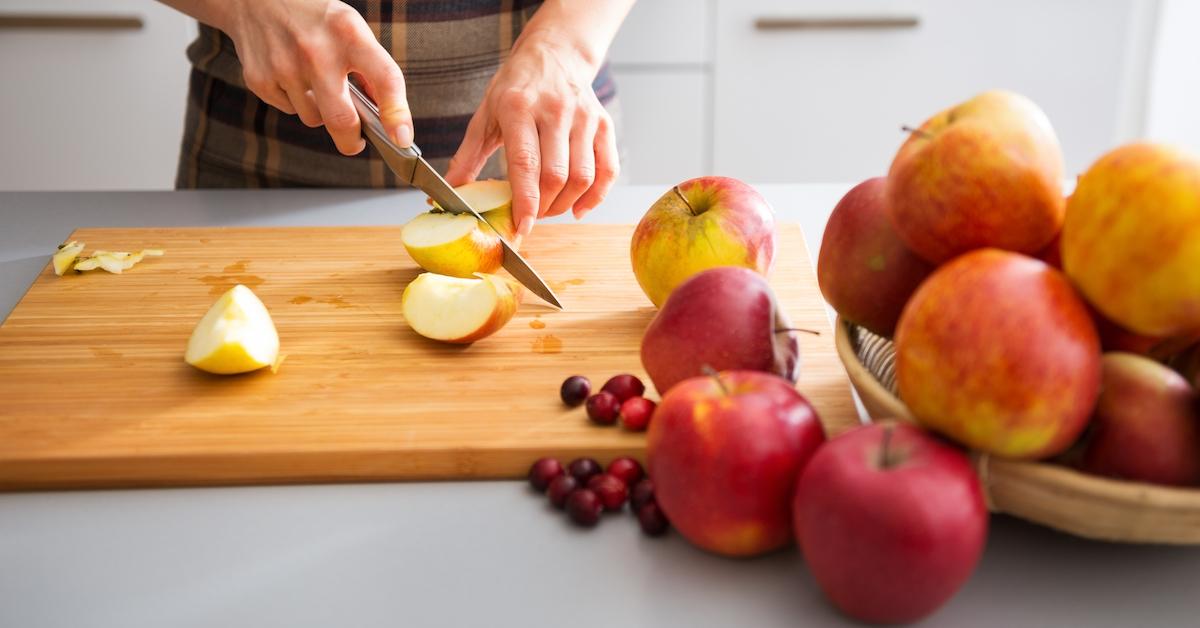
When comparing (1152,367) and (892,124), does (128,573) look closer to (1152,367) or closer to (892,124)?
(1152,367)

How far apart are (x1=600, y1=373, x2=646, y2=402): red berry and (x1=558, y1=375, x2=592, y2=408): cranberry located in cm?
2

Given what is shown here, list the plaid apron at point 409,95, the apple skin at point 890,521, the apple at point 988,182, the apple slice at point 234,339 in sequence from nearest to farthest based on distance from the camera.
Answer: the apple skin at point 890,521
the apple at point 988,182
the apple slice at point 234,339
the plaid apron at point 409,95

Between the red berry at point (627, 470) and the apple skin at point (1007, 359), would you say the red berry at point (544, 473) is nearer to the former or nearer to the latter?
the red berry at point (627, 470)

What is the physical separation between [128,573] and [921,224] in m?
0.58

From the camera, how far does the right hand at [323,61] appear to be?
115cm

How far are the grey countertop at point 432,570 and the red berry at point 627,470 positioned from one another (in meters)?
0.04

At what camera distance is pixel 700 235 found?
41.0 inches

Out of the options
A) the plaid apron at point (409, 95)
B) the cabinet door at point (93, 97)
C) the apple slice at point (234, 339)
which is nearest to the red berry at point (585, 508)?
the apple slice at point (234, 339)

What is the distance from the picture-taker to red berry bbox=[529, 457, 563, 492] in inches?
32.3

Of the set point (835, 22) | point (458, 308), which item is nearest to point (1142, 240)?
point (458, 308)

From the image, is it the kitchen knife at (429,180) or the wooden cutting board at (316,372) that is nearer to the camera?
the wooden cutting board at (316,372)

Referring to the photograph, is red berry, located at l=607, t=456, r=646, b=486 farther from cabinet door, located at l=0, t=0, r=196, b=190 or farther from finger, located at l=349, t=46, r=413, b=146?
cabinet door, located at l=0, t=0, r=196, b=190

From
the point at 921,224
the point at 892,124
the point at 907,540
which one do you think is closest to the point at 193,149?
the point at 921,224

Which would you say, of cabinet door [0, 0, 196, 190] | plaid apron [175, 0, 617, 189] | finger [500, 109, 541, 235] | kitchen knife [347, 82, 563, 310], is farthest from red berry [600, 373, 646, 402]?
cabinet door [0, 0, 196, 190]
